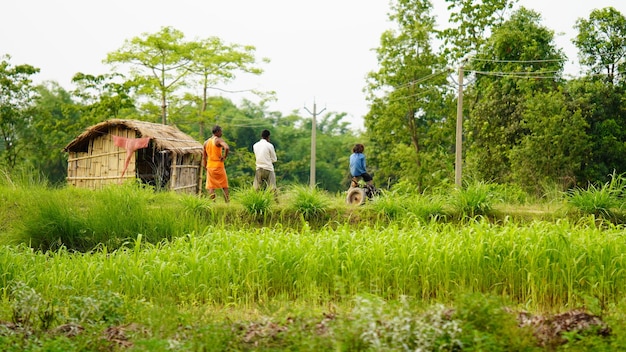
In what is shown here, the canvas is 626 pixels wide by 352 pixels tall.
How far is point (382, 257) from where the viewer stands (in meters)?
8.30

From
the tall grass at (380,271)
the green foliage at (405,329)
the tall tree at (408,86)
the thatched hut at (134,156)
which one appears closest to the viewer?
the green foliage at (405,329)

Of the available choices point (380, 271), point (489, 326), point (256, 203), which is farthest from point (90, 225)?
point (489, 326)

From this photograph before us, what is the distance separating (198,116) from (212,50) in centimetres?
328

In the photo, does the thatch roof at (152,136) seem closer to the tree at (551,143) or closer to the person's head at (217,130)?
the person's head at (217,130)

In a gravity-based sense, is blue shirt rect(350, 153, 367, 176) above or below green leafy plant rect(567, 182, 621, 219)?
above

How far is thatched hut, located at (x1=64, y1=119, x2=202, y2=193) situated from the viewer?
21.2 metres

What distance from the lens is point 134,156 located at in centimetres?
2166

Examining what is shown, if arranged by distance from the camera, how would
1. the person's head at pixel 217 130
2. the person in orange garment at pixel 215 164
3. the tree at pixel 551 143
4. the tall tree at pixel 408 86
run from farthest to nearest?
the tall tree at pixel 408 86, the tree at pixel 551 143, the person in orange garment at pixel 215 164, the person's head at pixel 217 130

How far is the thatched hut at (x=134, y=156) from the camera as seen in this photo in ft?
69.5

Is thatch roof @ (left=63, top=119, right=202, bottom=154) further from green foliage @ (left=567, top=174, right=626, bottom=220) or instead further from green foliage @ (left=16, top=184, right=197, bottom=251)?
green foliage @ (left=567, top=174, right=626, bottom=220)

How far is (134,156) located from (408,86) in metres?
15.5

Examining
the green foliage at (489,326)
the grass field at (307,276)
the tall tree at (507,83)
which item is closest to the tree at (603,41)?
the tall tree at (507,83)

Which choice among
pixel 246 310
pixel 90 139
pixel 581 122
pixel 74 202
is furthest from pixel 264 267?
pixel 581 122

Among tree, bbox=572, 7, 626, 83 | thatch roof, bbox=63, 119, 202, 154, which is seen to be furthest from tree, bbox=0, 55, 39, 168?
tree, bbox=572, 7, 626, 83
